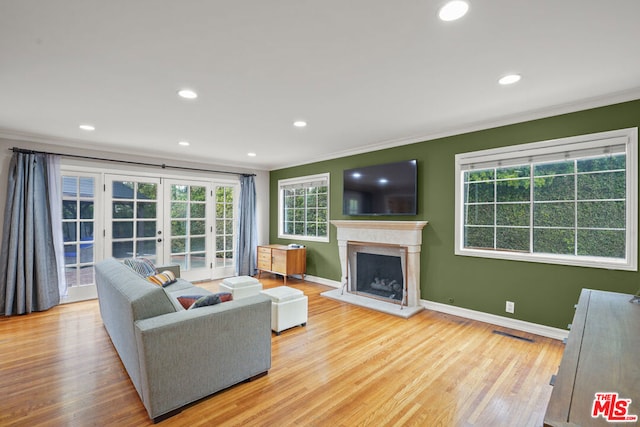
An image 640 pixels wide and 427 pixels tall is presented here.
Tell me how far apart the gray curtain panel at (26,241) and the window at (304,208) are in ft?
12.7

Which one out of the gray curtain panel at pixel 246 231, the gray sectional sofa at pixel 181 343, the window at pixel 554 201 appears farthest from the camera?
the gray curtain panel at pixel 246 231

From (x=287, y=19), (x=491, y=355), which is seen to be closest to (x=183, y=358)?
(x=287, y=19)

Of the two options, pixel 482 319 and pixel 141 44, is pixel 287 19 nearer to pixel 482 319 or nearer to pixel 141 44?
pixel 141 44

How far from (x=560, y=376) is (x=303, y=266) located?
16.4ft

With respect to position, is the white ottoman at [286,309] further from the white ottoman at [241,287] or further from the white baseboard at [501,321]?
the white baseboard at [501,321]

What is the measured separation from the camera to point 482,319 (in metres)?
3.67

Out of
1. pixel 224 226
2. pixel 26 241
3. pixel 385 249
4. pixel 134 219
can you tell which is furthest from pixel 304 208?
pixel 26 241

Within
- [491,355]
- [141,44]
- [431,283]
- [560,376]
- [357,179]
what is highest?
[141,44]

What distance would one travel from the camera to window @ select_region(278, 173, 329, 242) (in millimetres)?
5762

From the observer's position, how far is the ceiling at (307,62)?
5.39 ft

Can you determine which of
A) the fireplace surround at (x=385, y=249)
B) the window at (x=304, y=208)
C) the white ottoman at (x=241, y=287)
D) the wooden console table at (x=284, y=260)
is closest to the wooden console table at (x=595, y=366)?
the fireplace surround at (x=385, y=249)

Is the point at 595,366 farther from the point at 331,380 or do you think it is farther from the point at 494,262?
the point at 494,262

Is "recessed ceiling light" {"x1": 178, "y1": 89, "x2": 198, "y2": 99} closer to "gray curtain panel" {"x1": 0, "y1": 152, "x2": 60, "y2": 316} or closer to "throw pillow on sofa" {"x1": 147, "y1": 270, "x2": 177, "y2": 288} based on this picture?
"throw pillow on sofa" {"x1": 147, "y1": 270, "x2": 177, "y2": 288}

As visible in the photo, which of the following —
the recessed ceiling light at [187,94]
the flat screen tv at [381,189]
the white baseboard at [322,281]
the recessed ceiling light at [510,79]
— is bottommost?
the white baseboard at [322,281]
